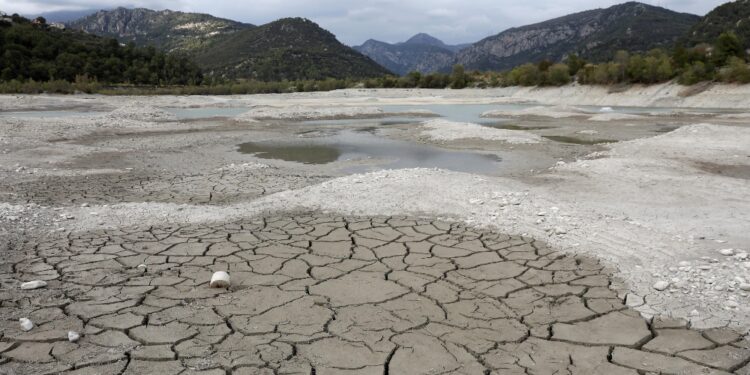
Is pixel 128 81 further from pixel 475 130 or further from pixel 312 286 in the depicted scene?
pixel 312 286

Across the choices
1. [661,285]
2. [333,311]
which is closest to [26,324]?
[333,311]

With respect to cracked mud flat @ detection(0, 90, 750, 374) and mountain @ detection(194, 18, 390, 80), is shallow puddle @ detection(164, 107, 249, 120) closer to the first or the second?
cracked mud flat @ detection(0, 90, 750, 374)

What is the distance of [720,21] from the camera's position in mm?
81875

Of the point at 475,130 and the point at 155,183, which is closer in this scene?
the point at 155,183

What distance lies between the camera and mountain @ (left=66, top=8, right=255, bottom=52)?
145 metres

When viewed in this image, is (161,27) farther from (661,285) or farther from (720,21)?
(661,285)

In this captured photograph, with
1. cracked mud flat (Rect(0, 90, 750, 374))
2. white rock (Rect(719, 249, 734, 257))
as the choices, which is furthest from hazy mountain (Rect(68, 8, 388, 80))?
white rock (Rect(719, 249, 734, 257))

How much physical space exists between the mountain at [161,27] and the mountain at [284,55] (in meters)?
13.5

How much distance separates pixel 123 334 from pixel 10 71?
66.4m

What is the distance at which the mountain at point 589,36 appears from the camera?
355 ft

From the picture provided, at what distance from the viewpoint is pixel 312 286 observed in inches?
211

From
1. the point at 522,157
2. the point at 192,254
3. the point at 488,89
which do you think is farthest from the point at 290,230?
the point at 488,89

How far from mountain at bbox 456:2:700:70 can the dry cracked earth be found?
9693 cm

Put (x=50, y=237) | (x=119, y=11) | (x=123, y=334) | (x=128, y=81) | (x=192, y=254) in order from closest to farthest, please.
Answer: (x=123, y=334) → (x=192, y=254) → (x=50, y=237) → (x=128, y=81) → (x=119, y=11)
